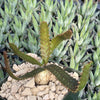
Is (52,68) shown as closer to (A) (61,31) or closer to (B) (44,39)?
(B) (44,39)

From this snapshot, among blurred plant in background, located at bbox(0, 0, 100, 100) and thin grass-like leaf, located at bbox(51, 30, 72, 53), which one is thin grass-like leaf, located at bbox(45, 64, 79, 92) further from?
blurred plant in background, located at bbox(0, 0, 100, 100)

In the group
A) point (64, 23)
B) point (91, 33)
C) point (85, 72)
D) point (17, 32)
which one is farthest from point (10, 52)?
point (85, 72)

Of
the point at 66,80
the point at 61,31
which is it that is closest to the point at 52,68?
the point at 66,80

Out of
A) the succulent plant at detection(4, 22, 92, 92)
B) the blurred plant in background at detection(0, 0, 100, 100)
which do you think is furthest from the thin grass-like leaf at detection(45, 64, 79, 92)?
the blurred plant in background at detection(0, 0, 100, 100)

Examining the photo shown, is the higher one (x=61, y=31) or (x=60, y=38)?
(x=61, y=31)

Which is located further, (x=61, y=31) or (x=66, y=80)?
(x=61, y=31)

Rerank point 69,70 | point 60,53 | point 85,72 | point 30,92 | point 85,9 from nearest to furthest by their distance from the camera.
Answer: point 85,72 → point 30,92 → point 69,70 → point 60,53 → point 85,9

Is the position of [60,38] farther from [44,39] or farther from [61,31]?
[61,31]

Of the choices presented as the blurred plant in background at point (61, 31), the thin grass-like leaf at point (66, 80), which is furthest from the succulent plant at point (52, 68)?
the blurred plant in background at point (61, 31)

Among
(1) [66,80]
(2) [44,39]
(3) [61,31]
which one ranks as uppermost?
(3) [61,31]

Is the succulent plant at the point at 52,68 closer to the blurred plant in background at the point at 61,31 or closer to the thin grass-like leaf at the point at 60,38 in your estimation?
the thin grass-like leaf at the point at 60,38

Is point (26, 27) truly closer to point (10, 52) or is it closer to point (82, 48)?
point (10, 52)
